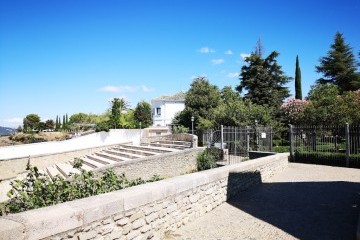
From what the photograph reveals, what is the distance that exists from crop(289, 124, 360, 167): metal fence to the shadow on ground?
4.61 metres

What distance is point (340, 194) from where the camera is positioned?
8656mm

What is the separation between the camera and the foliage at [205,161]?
15.5 m

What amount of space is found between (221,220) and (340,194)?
14.8ft

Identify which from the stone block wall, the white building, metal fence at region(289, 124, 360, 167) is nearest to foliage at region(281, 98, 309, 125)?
metal fence at region(289, 124, 360, 167)

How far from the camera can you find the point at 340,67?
39875 mm

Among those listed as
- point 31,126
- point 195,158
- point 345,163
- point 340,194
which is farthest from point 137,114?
point 340,194

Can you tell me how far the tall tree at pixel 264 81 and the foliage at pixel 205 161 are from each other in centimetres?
2131

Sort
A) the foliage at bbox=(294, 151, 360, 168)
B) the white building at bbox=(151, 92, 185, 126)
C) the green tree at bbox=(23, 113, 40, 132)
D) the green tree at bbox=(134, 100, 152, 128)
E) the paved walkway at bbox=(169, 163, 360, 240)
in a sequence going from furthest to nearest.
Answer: the green tree at bbox=(23, 113, 40, 132)
the green tree at bbox=(134, 100, 152, 128)
the white building at bbox=(151, 92, 185, 126)
the foliage at bbox=(294, 151, 360, 168)
the paved walkway at bbox=(169, 163, 360, 240)

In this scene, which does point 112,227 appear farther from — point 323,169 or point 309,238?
point 323,169

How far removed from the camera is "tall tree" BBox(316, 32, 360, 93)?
39438 millimetres

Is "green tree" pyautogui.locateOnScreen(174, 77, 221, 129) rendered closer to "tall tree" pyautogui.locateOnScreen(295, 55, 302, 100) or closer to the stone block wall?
"tall tree" pyautogui.locateOnScreen(295, 55, 302, 100)

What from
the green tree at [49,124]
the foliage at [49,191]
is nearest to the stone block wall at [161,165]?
the foliage at [49,191]

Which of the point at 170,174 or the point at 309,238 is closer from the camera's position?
the point at 309,238

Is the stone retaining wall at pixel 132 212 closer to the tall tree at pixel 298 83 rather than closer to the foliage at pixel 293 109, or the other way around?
the foliage at pixel 293 109
